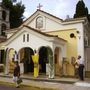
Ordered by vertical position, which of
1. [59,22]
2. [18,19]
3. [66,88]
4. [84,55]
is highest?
[18,19]

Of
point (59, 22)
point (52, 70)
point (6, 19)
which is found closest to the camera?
point (52, 70)

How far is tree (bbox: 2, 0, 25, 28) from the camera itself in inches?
1596

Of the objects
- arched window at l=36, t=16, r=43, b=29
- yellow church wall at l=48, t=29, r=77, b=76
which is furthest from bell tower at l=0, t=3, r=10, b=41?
yellow church wall at l=48, t=29, r=77, b=76

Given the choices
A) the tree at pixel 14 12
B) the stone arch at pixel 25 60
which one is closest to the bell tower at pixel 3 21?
the stone arch at pixel 25 60

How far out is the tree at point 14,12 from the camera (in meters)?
40.5

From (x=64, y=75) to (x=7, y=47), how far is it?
5.88m

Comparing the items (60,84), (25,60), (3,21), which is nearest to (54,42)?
(60,84)

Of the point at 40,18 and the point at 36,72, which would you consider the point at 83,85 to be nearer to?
the point at 36,72

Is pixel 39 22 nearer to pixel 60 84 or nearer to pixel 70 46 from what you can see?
pixel 70 46

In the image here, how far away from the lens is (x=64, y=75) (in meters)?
20.6

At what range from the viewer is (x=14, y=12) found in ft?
136

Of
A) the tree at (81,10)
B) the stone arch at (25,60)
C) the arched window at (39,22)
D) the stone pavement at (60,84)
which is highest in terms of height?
the tree at (81,10)

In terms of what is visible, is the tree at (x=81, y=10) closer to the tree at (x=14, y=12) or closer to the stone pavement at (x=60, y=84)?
the tree at (x=14, y=12)

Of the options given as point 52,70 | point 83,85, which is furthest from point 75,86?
point 52,70
